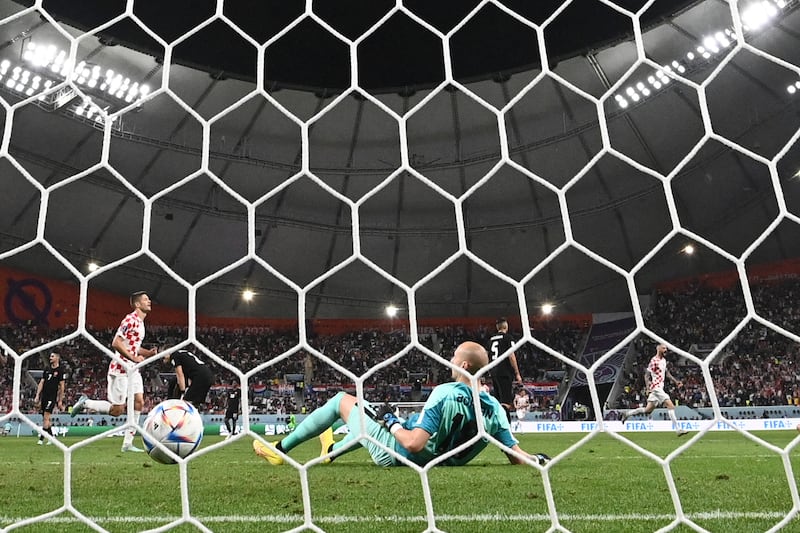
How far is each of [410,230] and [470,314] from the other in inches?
159

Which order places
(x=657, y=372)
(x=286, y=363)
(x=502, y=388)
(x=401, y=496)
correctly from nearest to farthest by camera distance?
(x=401, y=496) → (x=502, y=388) → (x=657, y=372) → (x=286, y=363)

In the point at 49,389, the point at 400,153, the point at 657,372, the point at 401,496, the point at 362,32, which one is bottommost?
the point at 401,496

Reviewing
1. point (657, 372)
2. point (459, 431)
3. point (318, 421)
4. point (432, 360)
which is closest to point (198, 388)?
point (318, 421)

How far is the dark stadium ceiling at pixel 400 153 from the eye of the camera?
13.1 metres

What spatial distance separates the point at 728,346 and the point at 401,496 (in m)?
15.9

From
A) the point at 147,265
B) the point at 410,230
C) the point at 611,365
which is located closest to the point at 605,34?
the point at 410,230

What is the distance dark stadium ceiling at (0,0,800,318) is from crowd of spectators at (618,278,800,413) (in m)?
0.98

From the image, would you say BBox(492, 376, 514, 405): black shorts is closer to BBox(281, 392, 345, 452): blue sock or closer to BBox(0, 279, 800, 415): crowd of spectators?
BBox(281, 392, 345, 452): blue sock

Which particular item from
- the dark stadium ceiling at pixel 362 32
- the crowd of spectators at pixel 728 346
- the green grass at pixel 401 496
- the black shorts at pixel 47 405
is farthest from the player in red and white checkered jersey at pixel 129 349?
the crowd of spectators at pixel 728 346

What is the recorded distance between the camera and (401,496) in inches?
96.7

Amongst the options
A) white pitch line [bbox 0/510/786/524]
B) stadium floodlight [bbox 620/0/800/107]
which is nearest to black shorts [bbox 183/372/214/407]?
white pitch line [bbox 0/510/786/524]

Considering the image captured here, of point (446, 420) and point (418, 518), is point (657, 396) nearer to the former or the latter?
point (446, 420)

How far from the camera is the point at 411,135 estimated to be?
1702 cm

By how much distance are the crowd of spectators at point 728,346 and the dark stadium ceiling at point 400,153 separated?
979mm
